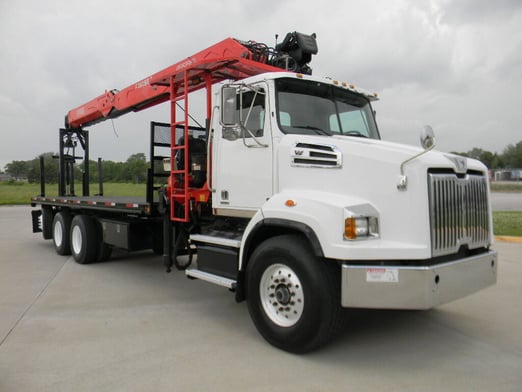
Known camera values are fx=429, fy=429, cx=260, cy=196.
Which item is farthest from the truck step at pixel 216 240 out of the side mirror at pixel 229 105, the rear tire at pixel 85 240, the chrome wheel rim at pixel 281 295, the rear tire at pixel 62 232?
the rear tire at pixel 62 232

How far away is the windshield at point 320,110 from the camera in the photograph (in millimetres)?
4656

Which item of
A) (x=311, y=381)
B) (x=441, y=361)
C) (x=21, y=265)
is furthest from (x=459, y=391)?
(x=21, y=265)

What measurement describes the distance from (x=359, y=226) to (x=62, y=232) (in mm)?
7767

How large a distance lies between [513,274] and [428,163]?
4.84m

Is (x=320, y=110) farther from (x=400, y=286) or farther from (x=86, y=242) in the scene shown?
(x=86, y=242)

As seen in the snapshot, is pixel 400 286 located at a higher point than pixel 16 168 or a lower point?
lower

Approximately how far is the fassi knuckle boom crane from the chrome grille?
2 cm

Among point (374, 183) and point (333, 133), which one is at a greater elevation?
point (333, 133)

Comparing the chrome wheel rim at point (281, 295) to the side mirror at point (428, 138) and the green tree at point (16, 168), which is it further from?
the green tree at point (16, 168)

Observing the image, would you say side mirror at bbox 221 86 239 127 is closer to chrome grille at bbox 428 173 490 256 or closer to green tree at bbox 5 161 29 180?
chrome grille at bbox 428 173 490 256

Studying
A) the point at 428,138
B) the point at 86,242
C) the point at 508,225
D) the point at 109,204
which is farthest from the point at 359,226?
the point at 508,225

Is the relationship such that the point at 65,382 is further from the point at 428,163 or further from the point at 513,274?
the point at 513,274

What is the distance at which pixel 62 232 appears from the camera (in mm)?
9375

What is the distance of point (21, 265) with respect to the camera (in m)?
8.22
